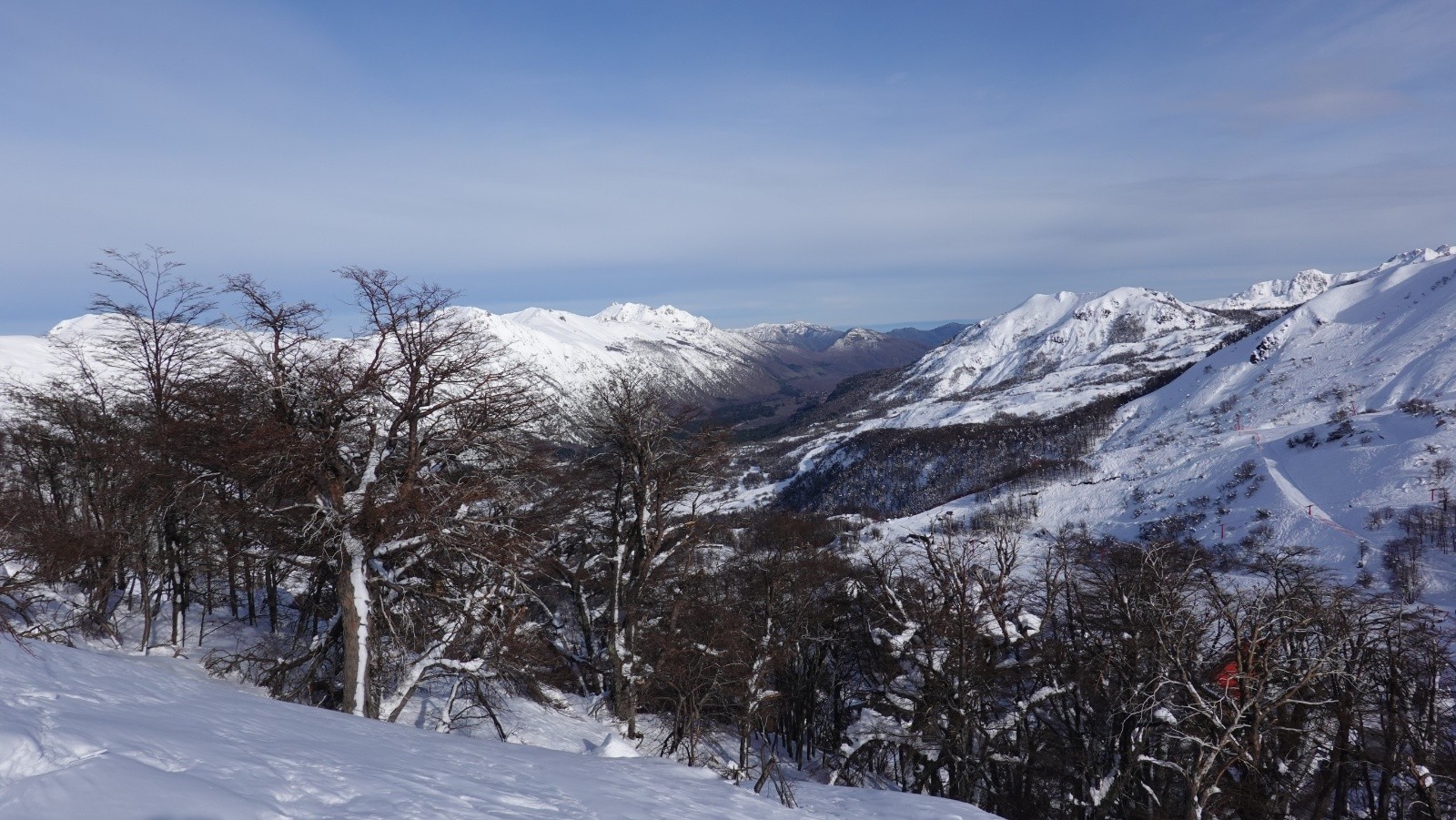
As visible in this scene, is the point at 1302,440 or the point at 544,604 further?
the point at 1302,440

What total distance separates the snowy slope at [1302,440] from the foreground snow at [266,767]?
6408 centimetres

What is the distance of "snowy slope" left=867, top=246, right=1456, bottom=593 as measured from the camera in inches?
2687

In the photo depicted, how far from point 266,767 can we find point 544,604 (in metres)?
11.2

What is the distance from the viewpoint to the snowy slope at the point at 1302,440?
68250 mm

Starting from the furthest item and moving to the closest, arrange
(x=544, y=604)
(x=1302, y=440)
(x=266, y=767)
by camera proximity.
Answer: (x=1302, y=440) → (x=544, y=604) → (x=266, y=767)

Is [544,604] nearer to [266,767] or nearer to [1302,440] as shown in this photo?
[266,767]

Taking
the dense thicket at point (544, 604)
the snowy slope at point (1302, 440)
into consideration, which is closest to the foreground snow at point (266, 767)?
the dense thicket at point (544, 604)

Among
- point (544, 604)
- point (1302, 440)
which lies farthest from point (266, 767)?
point (1302, 440)

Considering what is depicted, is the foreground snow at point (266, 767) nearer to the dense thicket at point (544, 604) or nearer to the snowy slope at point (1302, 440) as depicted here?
the dense thicket at point (544, 604)

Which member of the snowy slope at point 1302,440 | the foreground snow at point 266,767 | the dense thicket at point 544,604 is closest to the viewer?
the foreground snow at point 266,767

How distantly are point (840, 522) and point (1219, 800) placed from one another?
62.6 m

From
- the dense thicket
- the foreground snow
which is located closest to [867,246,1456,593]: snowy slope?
the dense thicket

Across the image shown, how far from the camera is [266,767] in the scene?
242 inches

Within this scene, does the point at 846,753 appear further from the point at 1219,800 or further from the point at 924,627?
the point at 1219,800
